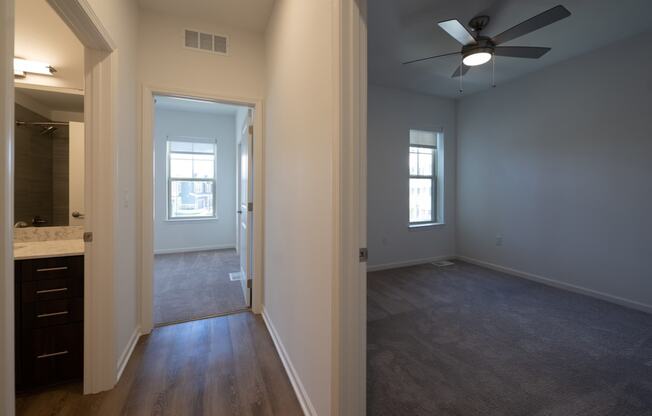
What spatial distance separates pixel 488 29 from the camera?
8.93 ft

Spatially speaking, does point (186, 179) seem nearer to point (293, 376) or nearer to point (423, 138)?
point (423, 138)

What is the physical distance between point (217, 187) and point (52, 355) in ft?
13.9

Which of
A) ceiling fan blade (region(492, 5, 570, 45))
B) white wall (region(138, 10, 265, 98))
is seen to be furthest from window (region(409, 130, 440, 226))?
white wall (region(138, 10, 265, 98))

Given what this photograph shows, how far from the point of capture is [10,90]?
2.51ft

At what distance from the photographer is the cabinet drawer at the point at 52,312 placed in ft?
5.17

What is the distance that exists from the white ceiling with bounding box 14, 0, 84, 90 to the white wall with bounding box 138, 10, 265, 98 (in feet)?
1.53

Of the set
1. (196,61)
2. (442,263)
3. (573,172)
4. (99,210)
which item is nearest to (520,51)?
(573,172)

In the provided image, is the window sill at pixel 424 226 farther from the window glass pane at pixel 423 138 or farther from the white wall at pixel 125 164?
the white wall at pixel 125 164

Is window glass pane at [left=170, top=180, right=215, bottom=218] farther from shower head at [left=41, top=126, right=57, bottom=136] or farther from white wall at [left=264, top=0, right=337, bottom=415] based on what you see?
white wall at [left=264, top=0, right=337, bottom=415]

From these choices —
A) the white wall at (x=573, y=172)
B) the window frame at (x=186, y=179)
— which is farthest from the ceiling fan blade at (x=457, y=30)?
the window frame at (x=186, y=179)

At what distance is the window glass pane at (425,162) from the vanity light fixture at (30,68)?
14.9ft

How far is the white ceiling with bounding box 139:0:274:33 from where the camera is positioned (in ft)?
7.32

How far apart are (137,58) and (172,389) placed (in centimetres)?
251

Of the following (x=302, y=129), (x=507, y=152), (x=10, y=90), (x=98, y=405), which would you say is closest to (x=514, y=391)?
(x=302, y=129)
